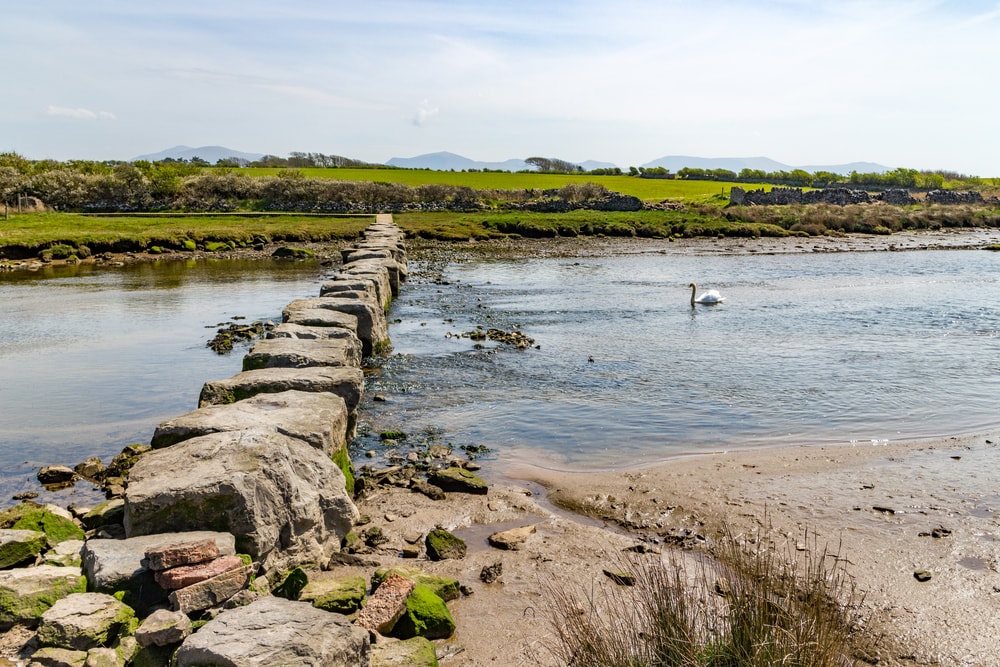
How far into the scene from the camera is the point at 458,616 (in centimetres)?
545

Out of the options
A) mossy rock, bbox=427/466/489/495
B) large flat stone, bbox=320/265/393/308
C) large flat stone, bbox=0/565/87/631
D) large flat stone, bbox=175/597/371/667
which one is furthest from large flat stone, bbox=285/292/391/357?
large flat stone, bbox=175/597/371/667

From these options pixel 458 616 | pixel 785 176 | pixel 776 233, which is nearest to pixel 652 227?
pixel 776 233

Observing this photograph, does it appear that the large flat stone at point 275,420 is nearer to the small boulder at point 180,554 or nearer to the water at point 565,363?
the small boulder at point 180,554

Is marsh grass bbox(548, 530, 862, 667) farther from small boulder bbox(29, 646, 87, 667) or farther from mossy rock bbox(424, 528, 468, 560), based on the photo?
small boulder bbox(29, 646, 87, 667)

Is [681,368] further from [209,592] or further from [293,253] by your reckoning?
[293,253]

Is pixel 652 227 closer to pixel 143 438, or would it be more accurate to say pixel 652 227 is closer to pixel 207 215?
pixel 207 215

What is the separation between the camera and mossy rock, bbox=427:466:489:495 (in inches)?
307

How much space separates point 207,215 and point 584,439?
39380mm

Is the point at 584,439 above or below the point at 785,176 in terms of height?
below

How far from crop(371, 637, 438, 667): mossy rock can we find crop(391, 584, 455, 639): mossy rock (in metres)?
0.18

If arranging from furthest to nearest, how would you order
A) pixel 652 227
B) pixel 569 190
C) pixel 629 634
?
pixel 569 190, pixel 652 227, pixel 629 634

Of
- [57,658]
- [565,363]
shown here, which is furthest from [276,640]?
[565,363]

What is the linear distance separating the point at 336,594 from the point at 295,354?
12.7 feet

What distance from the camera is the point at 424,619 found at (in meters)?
5.08
